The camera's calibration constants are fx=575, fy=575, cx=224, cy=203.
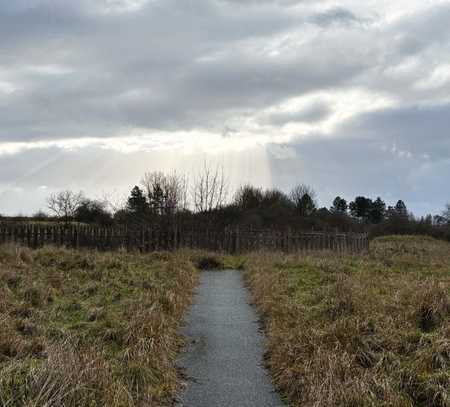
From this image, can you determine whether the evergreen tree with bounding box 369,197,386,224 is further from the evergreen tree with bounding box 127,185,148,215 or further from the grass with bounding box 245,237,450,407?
the grass with bounding box 245,237,450,407

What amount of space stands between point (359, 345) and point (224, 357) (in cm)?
185

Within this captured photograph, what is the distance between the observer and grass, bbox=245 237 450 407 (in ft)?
17.0

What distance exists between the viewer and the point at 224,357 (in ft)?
24.7

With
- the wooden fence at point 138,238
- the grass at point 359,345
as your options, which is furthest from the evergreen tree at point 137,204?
the grass at point 359,345

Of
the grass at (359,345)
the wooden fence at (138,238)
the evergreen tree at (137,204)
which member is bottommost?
the grass at (359,345)

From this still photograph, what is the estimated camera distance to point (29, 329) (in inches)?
287

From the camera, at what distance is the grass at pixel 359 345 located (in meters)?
5.17

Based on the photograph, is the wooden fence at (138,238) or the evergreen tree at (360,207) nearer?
the wooden fence at (138,238)

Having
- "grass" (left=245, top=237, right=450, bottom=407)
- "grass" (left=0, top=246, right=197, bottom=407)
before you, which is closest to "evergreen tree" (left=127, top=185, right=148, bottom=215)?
"grass" (left=0, top=246, right=197, bottom=407)

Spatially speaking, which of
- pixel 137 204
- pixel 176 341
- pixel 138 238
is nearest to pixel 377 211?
pixel 137 204

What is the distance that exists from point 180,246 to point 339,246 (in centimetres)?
820

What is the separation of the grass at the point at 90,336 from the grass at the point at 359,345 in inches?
55.8

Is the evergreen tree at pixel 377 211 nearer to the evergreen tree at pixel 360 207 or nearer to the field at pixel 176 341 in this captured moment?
the evergreen tree at pixel 360 207

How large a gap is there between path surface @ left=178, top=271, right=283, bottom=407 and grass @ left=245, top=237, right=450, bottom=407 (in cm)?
23
